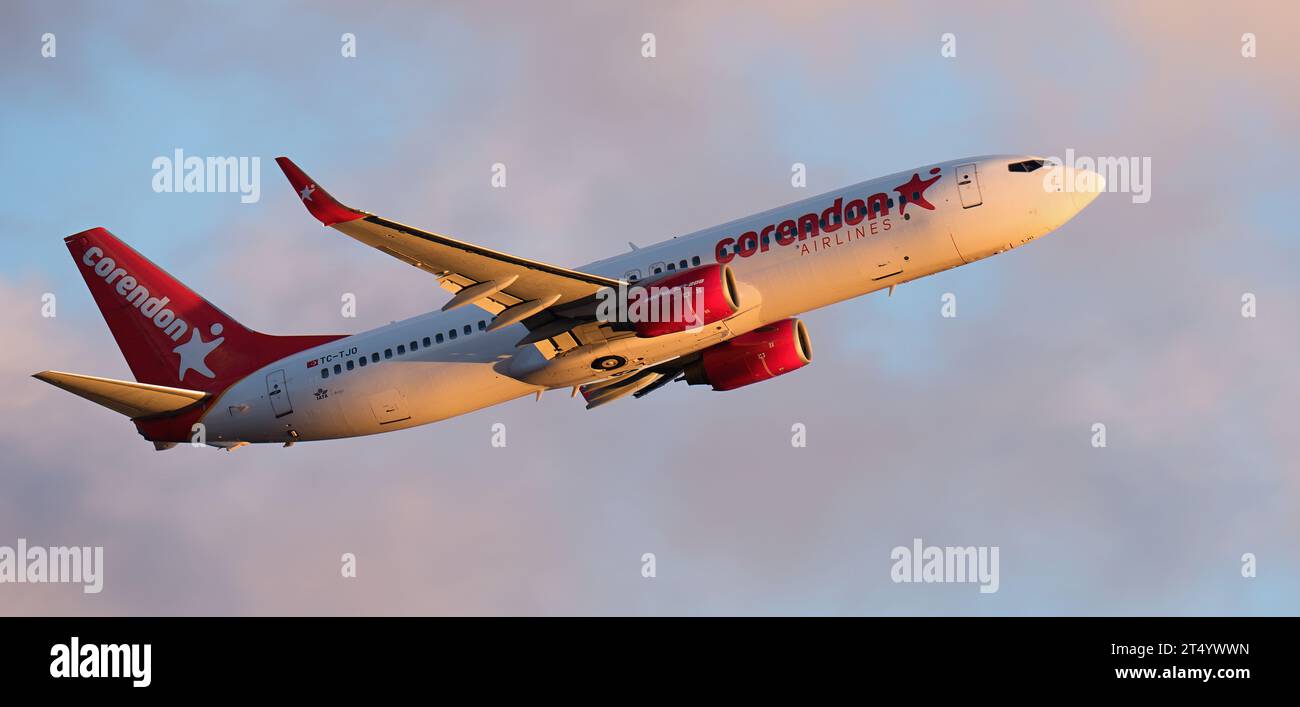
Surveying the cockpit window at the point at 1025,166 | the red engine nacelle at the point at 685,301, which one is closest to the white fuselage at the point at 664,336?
the cockpit window at the point at 1025,166

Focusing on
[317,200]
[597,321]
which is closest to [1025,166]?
[597,321]

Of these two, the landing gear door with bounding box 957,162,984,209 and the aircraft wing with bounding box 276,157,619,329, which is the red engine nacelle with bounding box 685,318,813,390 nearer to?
the aircraft wing with bounding box 276,157,619,329

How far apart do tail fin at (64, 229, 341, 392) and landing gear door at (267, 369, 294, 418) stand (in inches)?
55.5

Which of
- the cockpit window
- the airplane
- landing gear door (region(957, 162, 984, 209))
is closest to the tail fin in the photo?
the airplane

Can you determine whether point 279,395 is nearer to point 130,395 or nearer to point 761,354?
point 130,395

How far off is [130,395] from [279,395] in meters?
4.93

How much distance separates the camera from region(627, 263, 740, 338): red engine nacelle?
150ft
